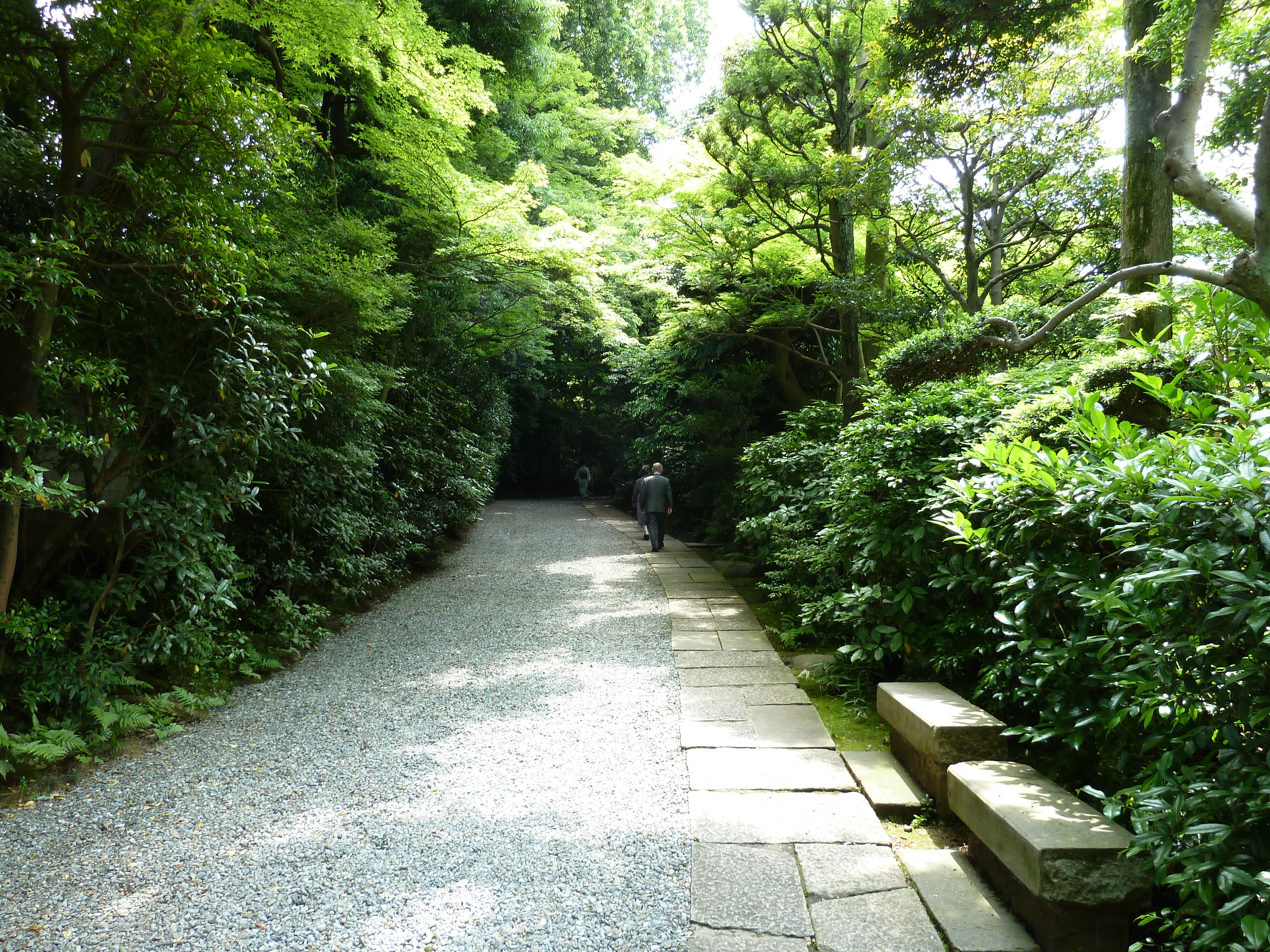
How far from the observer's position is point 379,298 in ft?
18.1

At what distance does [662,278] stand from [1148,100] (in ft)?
24.5

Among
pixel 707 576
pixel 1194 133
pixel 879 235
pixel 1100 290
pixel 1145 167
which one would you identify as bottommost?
pixel 707 576

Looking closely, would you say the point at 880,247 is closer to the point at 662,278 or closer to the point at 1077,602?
the point at 662,278

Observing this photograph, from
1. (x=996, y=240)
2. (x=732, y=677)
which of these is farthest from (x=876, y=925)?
(x=996, y=240)

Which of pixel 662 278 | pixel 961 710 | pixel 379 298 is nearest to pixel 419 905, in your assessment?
pixel 961 710

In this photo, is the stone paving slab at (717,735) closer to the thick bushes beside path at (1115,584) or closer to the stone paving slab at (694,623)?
the thick bushes beside path at (1115,584)

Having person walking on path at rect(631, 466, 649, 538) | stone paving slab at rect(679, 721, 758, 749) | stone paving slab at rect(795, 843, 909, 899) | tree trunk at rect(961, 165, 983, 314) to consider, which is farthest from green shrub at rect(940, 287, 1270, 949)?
person walking on path at rect(631, 466, 649, 538)

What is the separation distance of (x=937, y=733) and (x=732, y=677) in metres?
2.11

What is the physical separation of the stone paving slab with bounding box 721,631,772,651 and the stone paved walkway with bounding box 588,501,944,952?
0.61m

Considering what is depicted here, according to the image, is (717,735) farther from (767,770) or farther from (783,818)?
(783,818)

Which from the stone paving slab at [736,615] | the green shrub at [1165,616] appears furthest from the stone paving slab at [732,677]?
the green shrub at [1165,616]

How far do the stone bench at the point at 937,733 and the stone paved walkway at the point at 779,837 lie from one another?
298 mm

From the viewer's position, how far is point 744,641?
5.73 metres

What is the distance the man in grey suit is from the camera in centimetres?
1076
